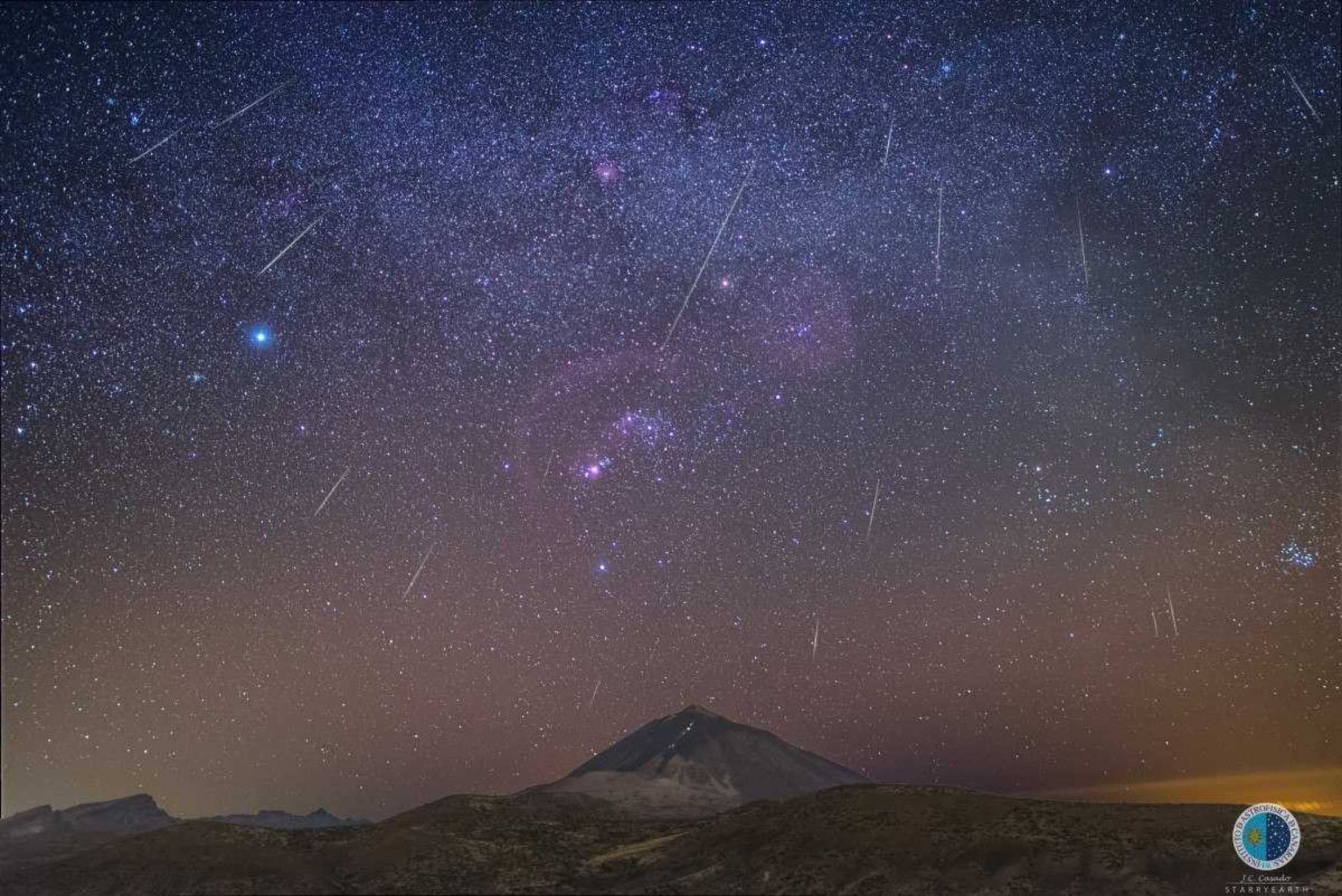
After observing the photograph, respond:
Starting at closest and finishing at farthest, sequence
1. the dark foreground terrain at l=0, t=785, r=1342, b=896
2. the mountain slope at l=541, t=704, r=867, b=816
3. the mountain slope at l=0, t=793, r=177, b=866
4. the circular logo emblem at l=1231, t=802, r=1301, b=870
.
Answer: the circular logo emblem at l=1231, t=802, r=1301, b=870, the dark foreground terrain at l=0, t=785, r=1342, b=896, the mountain slope at l=0, t=793, r=177, b=866, the mountain slope at l=541, t=704, r=867, b=816

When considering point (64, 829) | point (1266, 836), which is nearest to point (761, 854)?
point (1266, 836)

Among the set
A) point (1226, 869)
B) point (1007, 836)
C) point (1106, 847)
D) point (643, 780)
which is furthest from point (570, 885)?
point (643, 780)

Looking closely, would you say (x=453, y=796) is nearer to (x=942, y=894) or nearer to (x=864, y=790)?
(x=864, y=790)

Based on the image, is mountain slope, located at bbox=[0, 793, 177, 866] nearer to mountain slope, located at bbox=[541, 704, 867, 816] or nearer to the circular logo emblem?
mountain slope, located at bbox=[541, 704, 867, 816]

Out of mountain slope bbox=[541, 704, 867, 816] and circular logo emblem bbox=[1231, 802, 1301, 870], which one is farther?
mountain slope bbox=[541, 704, 867, 816]

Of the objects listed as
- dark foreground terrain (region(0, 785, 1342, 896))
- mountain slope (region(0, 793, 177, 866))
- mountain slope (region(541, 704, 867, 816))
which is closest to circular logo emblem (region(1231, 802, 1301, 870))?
dark foreground terrain (region(0, 785, 1342, 896))

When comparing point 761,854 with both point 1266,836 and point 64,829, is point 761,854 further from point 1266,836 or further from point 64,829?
point 64,829

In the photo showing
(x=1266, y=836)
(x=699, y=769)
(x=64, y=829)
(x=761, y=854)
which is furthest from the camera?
(x=64, y=829)
